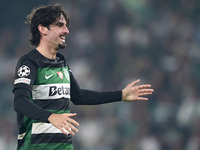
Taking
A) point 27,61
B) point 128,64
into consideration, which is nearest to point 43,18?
point 27,61

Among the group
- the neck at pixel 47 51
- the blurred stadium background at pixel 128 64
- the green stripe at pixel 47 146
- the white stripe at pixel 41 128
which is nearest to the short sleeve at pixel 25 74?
the neck at pixel 47 51

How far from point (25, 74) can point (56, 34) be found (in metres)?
0.50

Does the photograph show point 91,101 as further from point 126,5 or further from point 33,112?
point 126,5

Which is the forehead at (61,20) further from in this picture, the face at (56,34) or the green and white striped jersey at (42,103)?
the green and white striped jersey at (42,103)

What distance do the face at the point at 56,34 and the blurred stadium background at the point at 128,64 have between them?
11.4 feet

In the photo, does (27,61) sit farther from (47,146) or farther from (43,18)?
(47,146)

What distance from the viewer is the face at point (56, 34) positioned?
3.07 meters

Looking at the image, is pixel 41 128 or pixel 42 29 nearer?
pixel 41 128

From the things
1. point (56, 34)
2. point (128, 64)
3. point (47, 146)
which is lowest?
point (47, 146)

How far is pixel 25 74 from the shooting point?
2.74m

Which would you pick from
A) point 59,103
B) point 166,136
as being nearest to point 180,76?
point 166,136

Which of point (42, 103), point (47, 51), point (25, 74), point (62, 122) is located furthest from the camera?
point (47, 51)

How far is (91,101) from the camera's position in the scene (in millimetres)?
3387

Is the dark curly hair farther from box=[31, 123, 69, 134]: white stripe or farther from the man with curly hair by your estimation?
box=[31, 123, 69, 134]: white stripe
